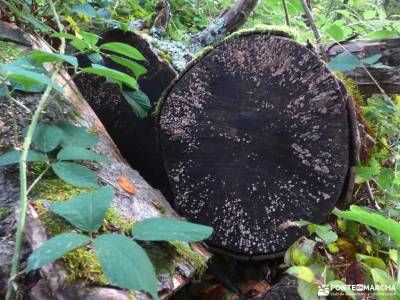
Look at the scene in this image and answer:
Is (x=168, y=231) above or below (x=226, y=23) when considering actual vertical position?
below

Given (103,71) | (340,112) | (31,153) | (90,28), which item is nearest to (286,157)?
(340,112)

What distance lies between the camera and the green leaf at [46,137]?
100 cm

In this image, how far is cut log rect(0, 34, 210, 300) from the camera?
751 millimetres

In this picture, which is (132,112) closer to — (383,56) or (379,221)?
(383,56)

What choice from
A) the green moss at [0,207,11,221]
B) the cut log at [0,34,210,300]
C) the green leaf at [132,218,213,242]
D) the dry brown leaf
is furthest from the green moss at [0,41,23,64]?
the dry brown leaf

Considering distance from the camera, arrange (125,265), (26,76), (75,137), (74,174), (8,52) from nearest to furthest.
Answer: (125,265) → (26,76) → (74,174) → (75,137) → (8,52)

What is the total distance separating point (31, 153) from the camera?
95 centimetres

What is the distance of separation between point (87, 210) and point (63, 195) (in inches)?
10.8

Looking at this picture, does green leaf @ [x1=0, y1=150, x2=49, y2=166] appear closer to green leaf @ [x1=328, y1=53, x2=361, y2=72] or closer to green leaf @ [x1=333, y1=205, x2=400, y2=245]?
green leaf @ [x1=333, y1=205, x2=400, y2=245]

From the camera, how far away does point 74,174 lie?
3.16 feet

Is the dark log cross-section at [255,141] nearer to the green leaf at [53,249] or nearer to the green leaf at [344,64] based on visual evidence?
the green leaf at [344,64]

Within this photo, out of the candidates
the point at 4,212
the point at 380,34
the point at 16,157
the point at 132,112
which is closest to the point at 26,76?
the point at 16,157

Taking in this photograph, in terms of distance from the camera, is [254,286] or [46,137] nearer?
[46,137]

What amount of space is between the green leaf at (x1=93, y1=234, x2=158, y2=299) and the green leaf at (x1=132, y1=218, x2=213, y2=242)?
0.05 m
